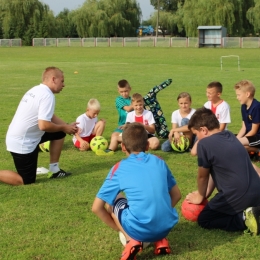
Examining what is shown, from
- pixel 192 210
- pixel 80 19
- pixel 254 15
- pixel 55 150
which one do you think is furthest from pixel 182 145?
pixel 80 19

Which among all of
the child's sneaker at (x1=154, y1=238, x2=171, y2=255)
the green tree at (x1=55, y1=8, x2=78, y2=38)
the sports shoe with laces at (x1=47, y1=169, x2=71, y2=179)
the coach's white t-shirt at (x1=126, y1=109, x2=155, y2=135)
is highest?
the green tree at (x1=55, y1=8, x2=78, y2=38)

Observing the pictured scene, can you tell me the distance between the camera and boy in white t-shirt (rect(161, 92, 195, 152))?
9375 mm

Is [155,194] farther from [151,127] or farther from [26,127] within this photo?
[151,127]

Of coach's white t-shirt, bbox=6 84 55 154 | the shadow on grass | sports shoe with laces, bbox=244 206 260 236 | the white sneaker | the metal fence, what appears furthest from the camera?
the metal fence

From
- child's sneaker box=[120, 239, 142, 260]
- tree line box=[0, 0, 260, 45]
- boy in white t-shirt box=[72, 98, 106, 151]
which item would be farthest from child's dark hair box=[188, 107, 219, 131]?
tree line box=[0, 0, 260, 45]

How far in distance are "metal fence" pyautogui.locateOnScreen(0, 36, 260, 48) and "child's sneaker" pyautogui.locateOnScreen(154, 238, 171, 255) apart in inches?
2452

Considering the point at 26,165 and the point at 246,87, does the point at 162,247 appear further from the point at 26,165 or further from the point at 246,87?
the point at 246,87

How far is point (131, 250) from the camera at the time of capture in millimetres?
4535

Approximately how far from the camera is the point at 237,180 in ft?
16.9

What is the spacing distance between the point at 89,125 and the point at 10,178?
312cm

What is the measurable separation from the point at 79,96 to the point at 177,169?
1062 cm

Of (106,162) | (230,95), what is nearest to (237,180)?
(106,162)

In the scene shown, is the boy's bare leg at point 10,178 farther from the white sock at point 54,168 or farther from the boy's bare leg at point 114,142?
the boy's bare leg at point 114,142

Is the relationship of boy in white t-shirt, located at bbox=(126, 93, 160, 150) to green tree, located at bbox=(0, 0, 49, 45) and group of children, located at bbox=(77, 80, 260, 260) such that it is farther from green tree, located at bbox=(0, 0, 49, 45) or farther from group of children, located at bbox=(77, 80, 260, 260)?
green tree, located at bbox=(0, 0, 49, 45)
